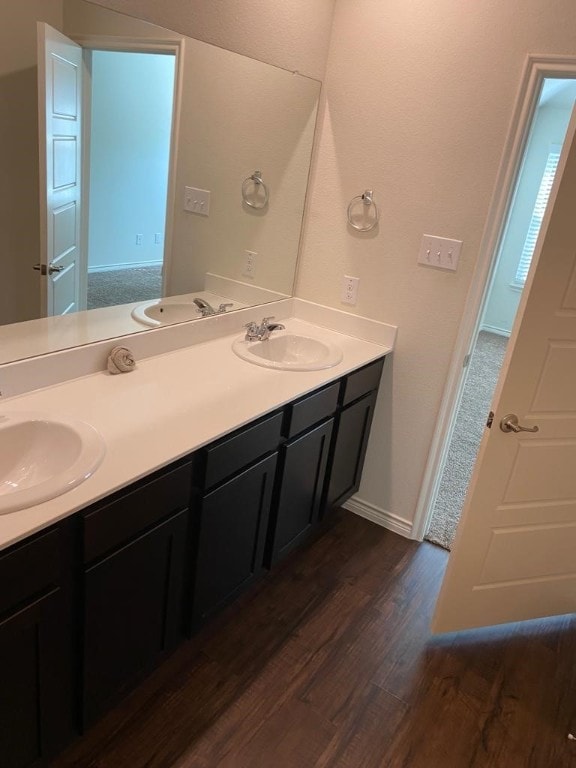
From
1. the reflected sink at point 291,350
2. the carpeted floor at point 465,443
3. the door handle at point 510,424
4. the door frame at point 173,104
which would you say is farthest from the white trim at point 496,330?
the door frame at point 173,104

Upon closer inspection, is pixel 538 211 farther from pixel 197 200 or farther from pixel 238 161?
pixel 197 200

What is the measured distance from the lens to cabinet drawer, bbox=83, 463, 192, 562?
4.08ft

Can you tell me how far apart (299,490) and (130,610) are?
2.78ft

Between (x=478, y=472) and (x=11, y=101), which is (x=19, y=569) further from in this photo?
(x=478, y=472)

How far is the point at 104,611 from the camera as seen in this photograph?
1.36m

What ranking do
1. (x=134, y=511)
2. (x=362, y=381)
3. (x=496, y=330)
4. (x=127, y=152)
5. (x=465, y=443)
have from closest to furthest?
(x=134, y=511) → (x=127, y=152) → (x=362, y=381) → (x=465, y=443) → (x=496, y=330)

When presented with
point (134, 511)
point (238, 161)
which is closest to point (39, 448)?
point (134, 511)

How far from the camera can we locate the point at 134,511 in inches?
52.6

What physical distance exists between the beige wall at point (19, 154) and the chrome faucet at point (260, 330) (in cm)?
91

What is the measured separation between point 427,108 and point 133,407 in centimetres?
159

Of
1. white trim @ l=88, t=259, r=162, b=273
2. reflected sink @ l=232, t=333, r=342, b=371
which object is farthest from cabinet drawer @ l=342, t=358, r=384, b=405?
white trim @ l=88, t=259, r=162, b=273

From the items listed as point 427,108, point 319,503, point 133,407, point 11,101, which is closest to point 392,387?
point 319,503

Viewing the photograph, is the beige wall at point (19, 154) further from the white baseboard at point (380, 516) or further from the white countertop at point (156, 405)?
the white baseboard at point (380, 516)

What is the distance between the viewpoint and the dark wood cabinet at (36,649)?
1112mm
